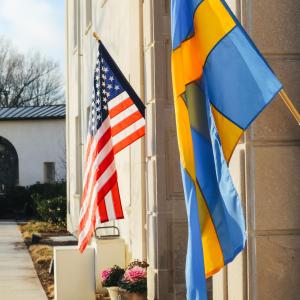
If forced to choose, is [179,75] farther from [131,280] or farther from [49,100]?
[49,100]

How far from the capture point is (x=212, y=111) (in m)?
5.76

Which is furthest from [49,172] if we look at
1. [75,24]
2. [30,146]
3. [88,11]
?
[88,11]

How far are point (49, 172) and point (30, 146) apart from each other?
2214 mm

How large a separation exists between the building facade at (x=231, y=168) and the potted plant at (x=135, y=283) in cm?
37

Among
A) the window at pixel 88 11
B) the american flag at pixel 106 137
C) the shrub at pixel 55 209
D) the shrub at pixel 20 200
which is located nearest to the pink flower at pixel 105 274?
the american flag at pixel 106 137

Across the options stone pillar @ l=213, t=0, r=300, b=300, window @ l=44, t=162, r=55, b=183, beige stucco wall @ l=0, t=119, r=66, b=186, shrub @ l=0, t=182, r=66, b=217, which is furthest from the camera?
window @ l=44, t=162, r=55, b=183

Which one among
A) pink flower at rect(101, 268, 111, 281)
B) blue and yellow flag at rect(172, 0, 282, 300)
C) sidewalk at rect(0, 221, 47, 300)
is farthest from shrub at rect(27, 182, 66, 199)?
blue and yellow flag at rect(172, 0, 282, 300)

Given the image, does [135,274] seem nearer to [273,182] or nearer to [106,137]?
[106,137]

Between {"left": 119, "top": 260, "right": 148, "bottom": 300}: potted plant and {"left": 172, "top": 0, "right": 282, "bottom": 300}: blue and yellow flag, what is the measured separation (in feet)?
13.1

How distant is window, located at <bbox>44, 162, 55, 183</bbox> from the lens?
129ft

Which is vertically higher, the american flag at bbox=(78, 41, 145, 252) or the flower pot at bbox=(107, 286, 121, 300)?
the american flag at bbox=(78, 41, 145, 252)

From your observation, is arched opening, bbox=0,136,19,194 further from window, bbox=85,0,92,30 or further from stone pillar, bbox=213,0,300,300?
stone pillar, bbox=213,0,300,300

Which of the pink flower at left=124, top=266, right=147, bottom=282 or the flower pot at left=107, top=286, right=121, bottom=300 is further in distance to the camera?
the flower pot at left=107, top=286, right=121, bottom=300

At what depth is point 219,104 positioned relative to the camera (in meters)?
5.73
